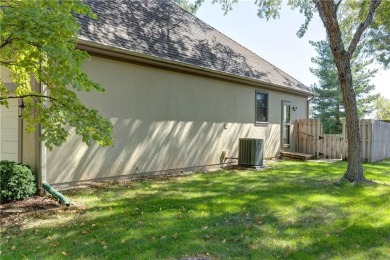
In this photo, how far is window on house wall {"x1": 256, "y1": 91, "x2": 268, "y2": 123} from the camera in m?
13.0

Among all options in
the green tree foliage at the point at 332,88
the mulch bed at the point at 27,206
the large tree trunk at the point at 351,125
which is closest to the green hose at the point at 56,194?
the mulch bed at the point at 27,206

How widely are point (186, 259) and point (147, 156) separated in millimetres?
5400

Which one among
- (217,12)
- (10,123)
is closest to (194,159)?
(10,123)

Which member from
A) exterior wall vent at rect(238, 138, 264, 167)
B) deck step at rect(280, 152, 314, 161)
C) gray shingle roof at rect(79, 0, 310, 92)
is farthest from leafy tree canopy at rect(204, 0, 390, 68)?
deck step at rect(280, 152, 314, 161)

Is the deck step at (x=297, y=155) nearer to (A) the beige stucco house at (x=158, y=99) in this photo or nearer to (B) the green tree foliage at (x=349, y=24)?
(A) the beige stucco house at (x=158, y=99)

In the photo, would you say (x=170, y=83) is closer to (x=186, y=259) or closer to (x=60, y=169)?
(x=60, y=169)

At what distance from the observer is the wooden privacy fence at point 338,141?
41.8 feet

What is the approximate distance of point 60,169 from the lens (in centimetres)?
678

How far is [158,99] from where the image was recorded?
8.95m

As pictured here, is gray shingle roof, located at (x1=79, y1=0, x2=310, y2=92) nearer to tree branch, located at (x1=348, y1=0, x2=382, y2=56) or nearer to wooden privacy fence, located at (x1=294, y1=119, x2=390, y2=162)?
wooden privacy fence, located at (x1=294, y1=119, x2=390, y2=162)

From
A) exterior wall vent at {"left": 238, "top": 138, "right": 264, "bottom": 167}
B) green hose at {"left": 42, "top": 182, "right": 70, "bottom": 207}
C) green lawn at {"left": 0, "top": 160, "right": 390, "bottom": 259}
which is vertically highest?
exterior wall vent at {"left": 238, "top": 138, "right": 264, "bottom": 167}

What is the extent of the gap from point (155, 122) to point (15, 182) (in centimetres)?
394

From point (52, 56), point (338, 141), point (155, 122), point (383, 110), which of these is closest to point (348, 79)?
point (155, 122)

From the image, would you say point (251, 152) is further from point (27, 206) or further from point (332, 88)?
point (332, 88)
